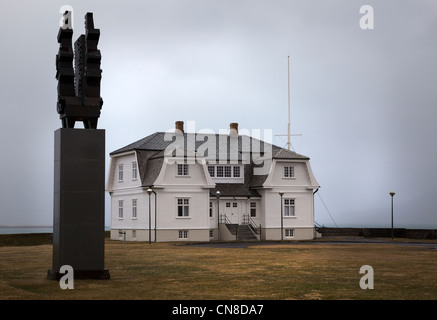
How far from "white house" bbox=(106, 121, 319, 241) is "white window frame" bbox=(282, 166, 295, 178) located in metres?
0.08

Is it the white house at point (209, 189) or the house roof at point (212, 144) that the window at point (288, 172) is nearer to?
the white house at point (209, 189)

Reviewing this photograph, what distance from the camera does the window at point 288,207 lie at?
5675cm

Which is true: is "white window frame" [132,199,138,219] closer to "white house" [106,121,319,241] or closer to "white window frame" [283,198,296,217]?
"white house" [106,121,319,241]

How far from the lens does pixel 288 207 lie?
56938 mm

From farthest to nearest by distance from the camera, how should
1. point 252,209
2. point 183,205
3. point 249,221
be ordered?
point 252,209
point 249,221
point 183,205

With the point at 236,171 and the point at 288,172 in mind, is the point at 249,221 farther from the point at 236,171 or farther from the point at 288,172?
the point at 288,172

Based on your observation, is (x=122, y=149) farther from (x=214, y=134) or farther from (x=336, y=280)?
(x=336, y=280)

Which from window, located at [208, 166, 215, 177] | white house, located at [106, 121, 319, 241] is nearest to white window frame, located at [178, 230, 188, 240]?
white house, located at [106, 121, 319, 241]

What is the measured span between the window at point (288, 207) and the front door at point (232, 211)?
398 cm

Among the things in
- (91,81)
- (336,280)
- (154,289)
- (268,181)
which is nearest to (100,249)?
(154,289)

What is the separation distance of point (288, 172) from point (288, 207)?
287 centimetres

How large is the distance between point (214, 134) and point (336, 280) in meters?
41.3

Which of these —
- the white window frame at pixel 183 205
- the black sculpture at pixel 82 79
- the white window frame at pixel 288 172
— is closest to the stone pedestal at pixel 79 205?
the black sculpture at pixel 82 79

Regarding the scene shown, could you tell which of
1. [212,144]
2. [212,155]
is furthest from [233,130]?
[212,155]
